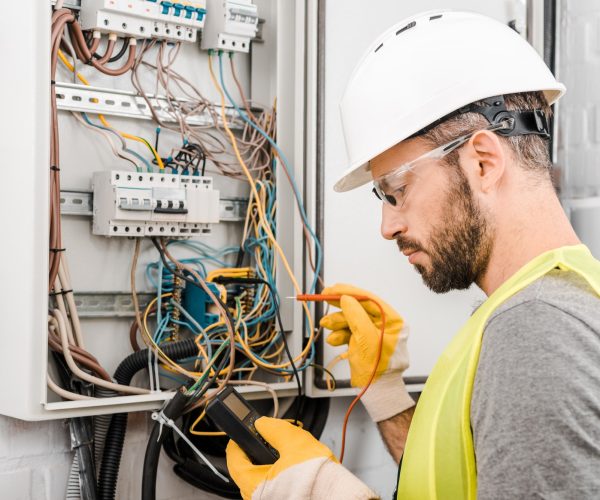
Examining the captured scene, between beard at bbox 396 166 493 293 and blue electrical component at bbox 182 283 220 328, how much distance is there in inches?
27.9

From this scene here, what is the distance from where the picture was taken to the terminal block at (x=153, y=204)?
1.58m

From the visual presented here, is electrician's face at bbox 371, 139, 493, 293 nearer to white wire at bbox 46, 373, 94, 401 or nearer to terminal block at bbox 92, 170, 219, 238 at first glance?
terminal block at bbox 92, 170, 219, 238

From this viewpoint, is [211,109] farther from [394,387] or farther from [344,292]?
[394,387]

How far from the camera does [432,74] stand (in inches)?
43.3

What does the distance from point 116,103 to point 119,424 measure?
73cm

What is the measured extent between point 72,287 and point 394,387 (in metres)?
0.76

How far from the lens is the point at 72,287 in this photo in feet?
5.41

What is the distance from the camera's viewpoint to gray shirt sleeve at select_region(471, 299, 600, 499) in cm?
76

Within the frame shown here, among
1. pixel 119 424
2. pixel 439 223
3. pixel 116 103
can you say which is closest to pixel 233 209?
pixel 116 103

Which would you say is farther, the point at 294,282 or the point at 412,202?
the point at 294,282

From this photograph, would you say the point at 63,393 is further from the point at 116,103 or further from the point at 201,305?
the point at 116,103

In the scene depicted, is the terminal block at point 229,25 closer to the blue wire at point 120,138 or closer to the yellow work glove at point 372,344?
the blue wire at point 120,138

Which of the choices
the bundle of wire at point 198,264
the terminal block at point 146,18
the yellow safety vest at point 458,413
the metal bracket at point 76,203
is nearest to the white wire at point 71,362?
the bundle of wire at point 198,264

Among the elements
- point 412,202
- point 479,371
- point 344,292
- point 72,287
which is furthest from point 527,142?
point 72,287
